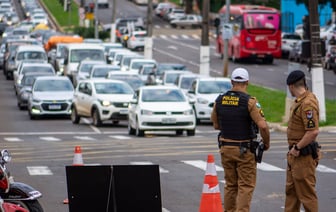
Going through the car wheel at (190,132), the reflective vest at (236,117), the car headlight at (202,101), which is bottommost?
the car headlight at (202,101)

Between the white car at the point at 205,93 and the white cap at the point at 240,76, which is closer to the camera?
the white cap at the point at 240,76

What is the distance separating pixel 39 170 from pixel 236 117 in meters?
9.90

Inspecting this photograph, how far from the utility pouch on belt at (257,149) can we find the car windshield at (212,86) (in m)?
28.9

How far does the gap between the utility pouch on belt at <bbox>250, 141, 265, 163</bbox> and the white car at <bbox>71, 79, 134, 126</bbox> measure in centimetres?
2590

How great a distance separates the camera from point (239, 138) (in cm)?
1425

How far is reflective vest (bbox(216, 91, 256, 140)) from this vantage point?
14.2 metres

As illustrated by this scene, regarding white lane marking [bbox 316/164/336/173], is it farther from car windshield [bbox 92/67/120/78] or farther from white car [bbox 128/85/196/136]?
car windshield [bbox 92/67/120/78]

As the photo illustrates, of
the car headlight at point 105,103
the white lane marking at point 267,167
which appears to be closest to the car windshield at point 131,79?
the car headlight at point 105,103

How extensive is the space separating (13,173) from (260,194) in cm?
576

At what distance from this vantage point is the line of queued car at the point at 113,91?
35.7m

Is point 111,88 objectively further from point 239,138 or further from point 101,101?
point 239,138

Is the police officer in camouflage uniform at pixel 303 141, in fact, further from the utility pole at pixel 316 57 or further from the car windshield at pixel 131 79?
the car windshield at pixel 131 79

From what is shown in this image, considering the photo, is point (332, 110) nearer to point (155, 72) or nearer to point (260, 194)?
point (155, 72)

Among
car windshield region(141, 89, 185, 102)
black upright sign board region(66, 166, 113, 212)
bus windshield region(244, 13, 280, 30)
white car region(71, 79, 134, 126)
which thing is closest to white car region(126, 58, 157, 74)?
white car region(71, 79, 134, 126)
